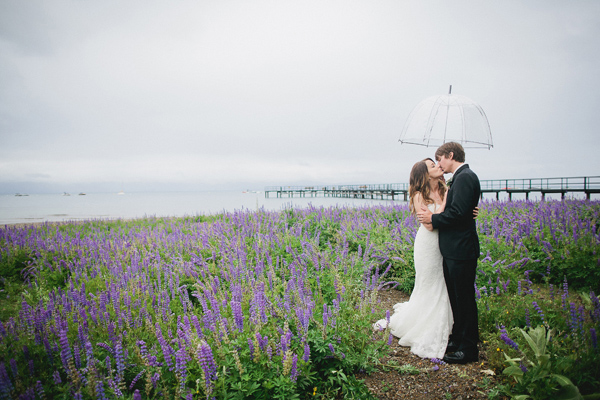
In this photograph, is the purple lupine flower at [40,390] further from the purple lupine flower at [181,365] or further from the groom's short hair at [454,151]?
the groom's short hair at [454,151]

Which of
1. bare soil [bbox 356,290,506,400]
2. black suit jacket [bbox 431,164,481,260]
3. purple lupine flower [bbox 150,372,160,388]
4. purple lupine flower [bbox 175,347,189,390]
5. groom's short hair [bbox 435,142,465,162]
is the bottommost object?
bare soil [bbox 356,290,506,400]

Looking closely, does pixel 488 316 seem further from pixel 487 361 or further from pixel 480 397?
pixel 480 397

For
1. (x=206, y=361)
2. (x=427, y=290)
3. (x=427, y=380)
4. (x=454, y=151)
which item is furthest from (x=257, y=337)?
(x=454, y=151)

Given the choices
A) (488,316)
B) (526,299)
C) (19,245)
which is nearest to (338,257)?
(488,316)

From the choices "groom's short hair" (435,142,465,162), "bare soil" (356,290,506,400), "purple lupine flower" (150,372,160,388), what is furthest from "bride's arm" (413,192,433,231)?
"purple lupine flower" (150,372,160,388)

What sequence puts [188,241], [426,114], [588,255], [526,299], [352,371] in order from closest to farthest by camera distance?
[352,371], [526,299], [588,255], [426,114], [188,241]

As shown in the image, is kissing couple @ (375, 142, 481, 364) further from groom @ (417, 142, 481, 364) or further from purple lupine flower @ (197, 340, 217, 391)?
purple lupine flower @ (197, 340, 217, 391)

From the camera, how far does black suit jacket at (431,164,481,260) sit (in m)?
3.62

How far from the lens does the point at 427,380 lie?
3.43 metres

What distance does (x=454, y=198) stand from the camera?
370 centimetres

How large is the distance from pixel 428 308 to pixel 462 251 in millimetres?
927

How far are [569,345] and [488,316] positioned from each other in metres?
1.13

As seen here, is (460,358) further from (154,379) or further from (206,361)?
(154,379)

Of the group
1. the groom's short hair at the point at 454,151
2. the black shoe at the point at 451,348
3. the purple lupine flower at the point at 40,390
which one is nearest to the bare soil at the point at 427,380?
the black shoe at the point at 451,348
